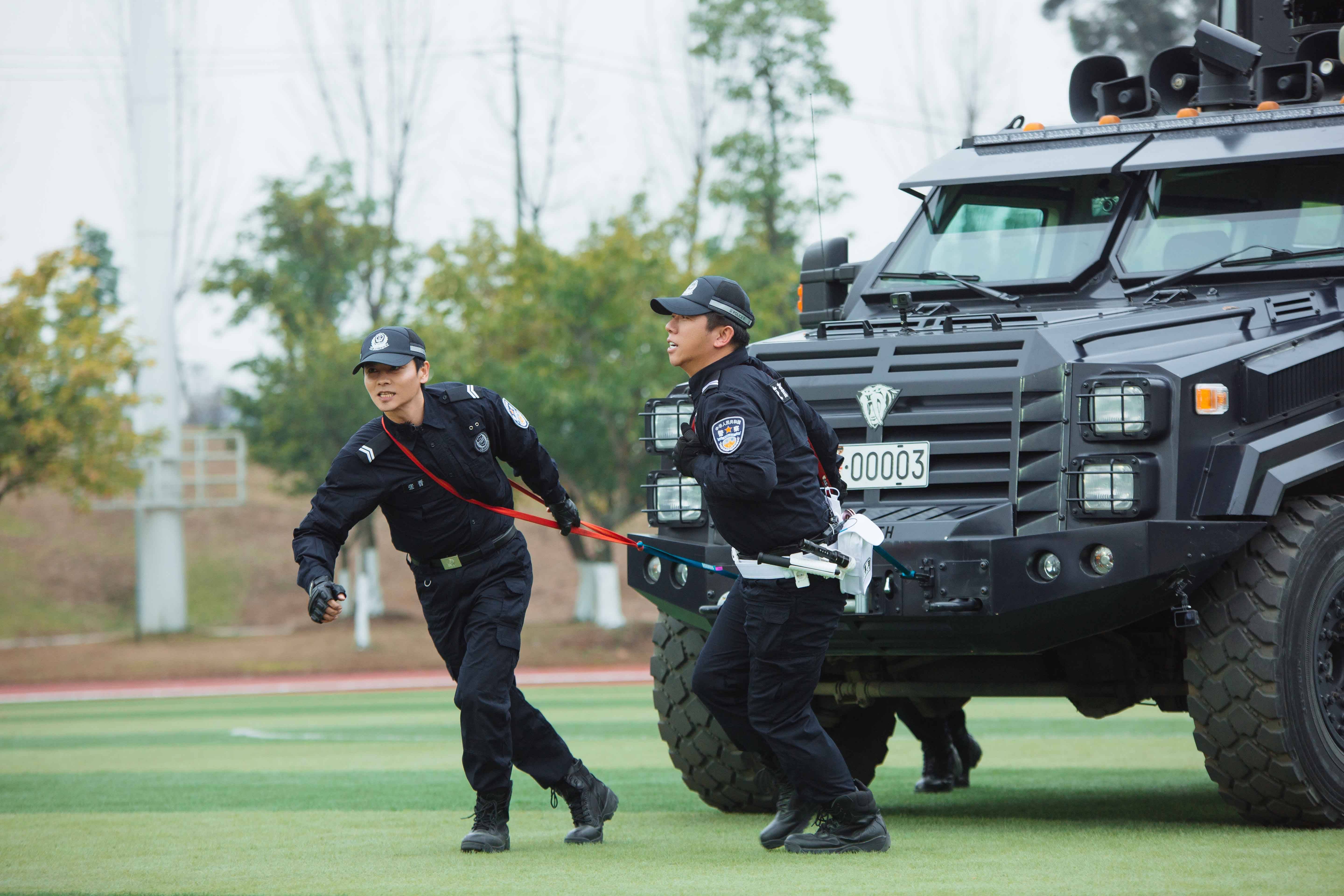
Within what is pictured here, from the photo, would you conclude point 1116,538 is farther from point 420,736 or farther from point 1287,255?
point 420,736

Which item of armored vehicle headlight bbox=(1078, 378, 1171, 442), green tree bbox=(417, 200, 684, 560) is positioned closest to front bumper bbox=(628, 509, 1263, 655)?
armored vehicle headlight bbox=(1078, 378, 1171, 442)

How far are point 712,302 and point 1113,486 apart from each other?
5.42ft

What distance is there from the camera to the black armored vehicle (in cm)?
681

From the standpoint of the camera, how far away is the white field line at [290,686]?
23.9 meters

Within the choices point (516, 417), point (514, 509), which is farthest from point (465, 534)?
point (516, 417)

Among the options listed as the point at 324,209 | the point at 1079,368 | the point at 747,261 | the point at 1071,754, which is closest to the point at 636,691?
the point at 1071,754

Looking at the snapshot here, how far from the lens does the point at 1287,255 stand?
7.93 metres

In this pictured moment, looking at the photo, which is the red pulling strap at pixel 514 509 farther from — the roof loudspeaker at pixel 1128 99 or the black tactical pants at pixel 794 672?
the roof loudspeaker at pixel 1128 99

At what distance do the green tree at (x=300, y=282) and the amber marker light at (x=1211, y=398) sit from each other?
91.7ft

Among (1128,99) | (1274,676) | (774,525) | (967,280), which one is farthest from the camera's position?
(1128,99)

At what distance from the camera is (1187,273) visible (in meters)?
7.95

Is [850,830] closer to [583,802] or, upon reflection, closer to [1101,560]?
[583,802]

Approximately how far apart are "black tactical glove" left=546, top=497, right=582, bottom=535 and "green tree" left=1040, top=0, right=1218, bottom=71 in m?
32.8

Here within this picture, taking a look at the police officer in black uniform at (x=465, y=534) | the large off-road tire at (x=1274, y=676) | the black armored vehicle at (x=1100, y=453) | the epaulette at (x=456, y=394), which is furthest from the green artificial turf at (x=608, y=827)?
the epaulette at (x=456, y=394)
